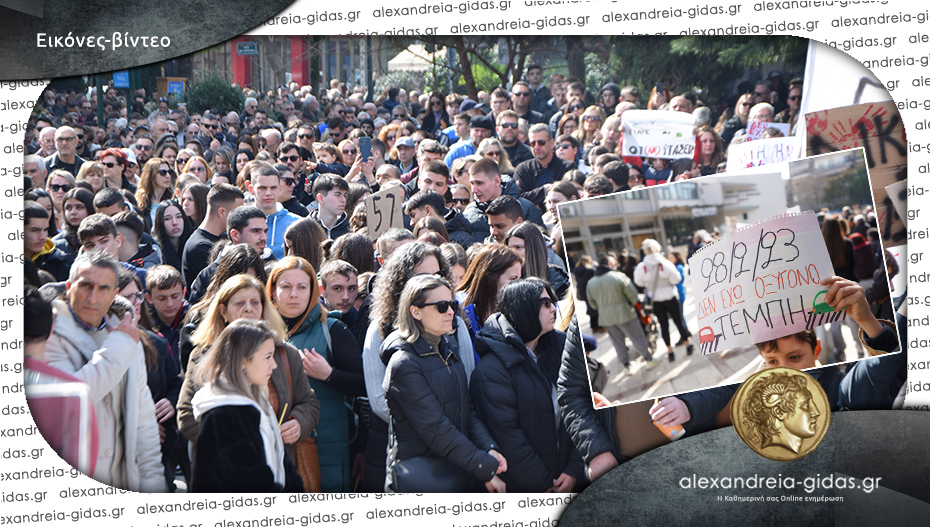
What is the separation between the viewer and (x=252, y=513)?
133 inches

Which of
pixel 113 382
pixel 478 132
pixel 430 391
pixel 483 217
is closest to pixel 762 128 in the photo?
pixel 483 217

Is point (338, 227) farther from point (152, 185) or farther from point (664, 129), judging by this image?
point (664, 129)

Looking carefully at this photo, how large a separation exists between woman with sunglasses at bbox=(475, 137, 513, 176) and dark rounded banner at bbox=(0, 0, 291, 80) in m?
1.43

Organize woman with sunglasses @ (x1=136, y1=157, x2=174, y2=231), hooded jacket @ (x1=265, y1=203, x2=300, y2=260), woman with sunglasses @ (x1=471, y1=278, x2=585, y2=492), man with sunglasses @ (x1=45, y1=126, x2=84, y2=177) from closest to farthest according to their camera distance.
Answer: woman with sunglasses @ (x1=471, y1=278, x2=585, y2=492) < man with sunglasses @ (x1=45, y1=126, x2=84, y2=177) < hooded jacket @ (x1=265, y1=203, x2=300, y2=260) < woman with sunglasses @ (x1=136, y1=157, x2=174, y2=231)

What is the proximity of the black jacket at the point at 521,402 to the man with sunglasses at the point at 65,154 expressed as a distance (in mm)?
1941

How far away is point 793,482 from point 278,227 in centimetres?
254

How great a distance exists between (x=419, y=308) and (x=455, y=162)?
69.9 inches

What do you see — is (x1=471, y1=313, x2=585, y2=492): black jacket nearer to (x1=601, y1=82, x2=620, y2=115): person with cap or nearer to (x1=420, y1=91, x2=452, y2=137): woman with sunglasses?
(x1=601, y1=82, x2=620, y2=115): person with cap

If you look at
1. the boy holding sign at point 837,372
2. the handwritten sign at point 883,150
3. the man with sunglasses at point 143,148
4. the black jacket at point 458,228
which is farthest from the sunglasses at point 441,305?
the man with sunglasses at point 143,148

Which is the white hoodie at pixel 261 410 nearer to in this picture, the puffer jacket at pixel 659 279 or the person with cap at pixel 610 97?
the puffer jacket at pixel 659 279

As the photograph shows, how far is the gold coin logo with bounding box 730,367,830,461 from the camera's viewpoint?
3.39m

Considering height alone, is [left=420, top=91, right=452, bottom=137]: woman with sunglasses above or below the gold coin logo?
above

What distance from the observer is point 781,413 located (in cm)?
347

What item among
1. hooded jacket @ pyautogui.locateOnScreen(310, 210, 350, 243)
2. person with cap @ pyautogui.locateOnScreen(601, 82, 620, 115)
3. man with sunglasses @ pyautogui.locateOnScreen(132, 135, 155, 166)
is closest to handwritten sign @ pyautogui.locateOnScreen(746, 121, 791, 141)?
person with cap @ pyautogui.locateOnScreen(601, 82, 620, 115)
